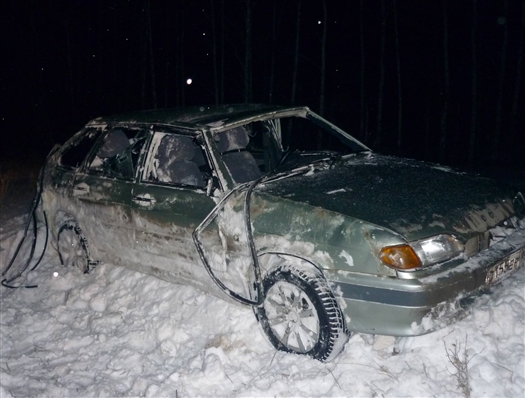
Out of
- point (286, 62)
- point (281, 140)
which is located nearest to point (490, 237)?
point (281, 140)

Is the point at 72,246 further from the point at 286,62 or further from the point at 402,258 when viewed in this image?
the point at 286,62

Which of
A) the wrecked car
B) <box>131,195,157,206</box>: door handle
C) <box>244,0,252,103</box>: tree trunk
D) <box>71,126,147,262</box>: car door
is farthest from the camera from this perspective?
<box>244,0,252,103</box>: tree trunk

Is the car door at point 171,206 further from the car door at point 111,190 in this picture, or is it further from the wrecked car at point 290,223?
the car door at point 111,190

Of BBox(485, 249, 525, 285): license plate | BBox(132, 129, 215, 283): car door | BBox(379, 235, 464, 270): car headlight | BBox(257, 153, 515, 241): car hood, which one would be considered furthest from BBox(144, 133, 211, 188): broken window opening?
BBox(485, 249, 525, 285): license plate

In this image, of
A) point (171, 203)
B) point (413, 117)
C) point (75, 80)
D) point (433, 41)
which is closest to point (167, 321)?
point (171, 203)

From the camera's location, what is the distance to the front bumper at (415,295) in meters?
2.92

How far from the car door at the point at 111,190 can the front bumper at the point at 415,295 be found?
7.21 feet

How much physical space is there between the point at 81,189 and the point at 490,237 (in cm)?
375

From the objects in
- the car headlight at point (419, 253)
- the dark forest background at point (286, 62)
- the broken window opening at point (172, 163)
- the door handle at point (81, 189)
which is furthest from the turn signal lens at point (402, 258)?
the dark forest background at point (286, 62)

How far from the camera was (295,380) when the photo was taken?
128 inches

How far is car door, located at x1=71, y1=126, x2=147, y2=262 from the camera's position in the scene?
452cm

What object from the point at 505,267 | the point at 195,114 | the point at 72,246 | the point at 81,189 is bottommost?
the point at 72,246

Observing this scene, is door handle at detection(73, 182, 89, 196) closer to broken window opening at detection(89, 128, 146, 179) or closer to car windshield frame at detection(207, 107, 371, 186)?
broken window opening at detection(89, 128, 146, 179)

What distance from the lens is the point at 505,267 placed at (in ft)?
11.1
